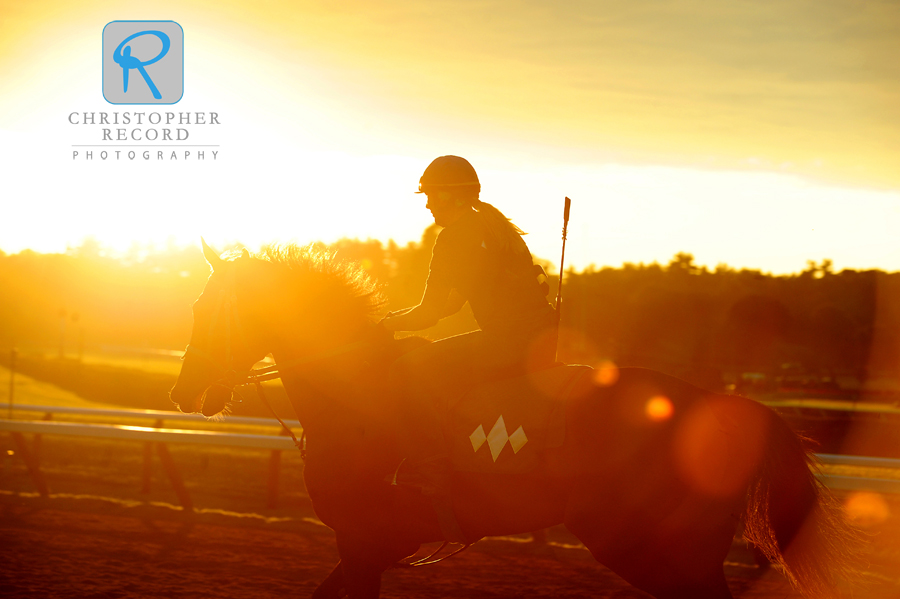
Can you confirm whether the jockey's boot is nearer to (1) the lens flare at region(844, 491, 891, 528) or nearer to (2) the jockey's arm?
(2) the jockey's arm

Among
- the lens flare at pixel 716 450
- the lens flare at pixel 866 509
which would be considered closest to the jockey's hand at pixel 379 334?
the lens flare at pixel 716 450

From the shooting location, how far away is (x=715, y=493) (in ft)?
11.7

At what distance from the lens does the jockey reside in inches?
146

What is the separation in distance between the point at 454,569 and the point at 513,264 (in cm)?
374

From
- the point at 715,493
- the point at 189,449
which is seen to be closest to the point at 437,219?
the point at 715,493

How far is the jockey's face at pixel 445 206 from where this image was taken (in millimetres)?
3891

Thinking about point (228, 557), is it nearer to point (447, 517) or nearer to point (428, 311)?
point (447, 517)

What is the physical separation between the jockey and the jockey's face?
2.6 inches

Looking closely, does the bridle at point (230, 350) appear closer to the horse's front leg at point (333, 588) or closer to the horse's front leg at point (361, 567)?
the horse's front leg at point (361, 567)

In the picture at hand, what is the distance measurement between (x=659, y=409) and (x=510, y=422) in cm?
75

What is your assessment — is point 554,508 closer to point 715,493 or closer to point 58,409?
point 715,493

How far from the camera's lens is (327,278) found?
13.4ft

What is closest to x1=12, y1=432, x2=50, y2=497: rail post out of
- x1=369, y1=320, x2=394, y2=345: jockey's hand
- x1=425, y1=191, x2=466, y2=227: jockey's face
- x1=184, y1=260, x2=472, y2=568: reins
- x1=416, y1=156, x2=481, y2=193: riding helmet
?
x1=184, y1=260, x2=472, y2=568: reins

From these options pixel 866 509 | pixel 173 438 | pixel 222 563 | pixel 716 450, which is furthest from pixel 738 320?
pixel 716 450
